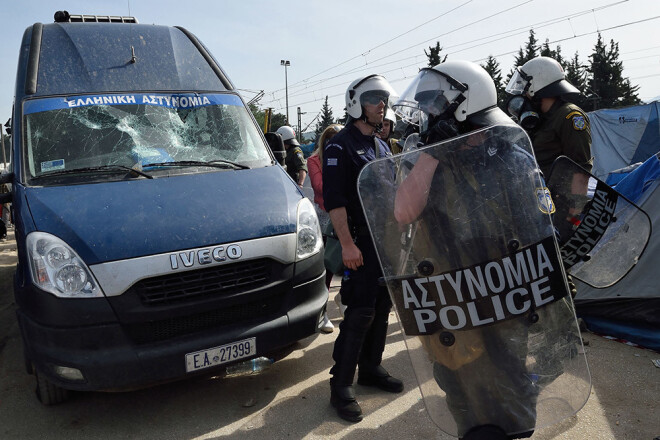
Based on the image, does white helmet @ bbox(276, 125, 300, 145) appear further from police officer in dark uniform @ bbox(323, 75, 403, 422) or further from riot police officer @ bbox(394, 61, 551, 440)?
riot police officer @ bbox(394, 61, 551, 440)

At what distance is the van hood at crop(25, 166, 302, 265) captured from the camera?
2816 mm

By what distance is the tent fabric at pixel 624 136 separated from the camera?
13648mm

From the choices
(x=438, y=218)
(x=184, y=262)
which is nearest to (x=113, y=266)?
(x=184, y=262)

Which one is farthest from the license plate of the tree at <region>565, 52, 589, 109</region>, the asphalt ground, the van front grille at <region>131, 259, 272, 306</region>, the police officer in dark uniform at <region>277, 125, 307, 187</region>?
the tree at <region>565, 52, 589, 109</region>

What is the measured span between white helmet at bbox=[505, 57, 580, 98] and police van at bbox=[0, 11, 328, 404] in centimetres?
182

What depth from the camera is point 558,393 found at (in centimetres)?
194

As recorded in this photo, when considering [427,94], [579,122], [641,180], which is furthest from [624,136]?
[427,94]

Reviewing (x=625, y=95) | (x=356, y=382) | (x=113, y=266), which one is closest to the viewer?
(x=113, y=266)

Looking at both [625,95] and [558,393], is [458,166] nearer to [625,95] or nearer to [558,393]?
[558,393]

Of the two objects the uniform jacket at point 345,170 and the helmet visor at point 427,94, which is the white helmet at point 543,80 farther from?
the helmet visor at point 427,94

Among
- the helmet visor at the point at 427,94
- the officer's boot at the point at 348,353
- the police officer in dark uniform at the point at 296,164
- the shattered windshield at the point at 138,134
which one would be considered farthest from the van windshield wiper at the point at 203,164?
the police officer in dark uniform at the point at 296,164

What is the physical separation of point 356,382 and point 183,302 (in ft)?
4.80

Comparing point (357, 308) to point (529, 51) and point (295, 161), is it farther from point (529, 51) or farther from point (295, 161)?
point (529, 51)

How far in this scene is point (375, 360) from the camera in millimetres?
3600
